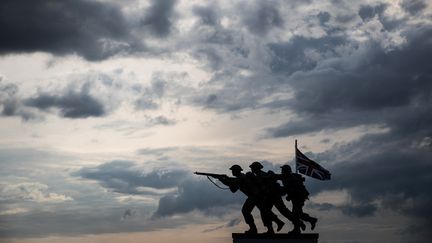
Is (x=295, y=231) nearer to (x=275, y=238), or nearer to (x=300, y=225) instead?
(x=300, y=225)

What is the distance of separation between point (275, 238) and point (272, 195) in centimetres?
191

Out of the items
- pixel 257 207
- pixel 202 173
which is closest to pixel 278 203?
pixel 257 207

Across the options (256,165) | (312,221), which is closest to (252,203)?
(256,165)

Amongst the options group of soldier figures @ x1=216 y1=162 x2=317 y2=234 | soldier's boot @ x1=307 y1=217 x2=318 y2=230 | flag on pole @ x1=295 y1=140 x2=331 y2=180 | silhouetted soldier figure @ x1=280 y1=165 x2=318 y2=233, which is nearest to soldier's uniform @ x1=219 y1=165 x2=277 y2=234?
group of soldier figures @ x1=216 y1=162 x2=317 y2=234

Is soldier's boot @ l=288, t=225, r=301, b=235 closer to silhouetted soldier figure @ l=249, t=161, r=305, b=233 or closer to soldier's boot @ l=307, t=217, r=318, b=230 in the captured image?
silhouetted soldier figure @ l=249, t=161, r=305, b=233

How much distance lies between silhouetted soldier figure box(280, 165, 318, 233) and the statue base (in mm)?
756

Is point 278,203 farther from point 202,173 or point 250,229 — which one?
point 202,173

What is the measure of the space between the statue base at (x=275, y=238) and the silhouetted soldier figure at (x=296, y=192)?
2.48 ft

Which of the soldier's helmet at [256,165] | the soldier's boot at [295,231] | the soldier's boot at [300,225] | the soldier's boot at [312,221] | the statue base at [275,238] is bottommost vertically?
the statue base at [275,238]

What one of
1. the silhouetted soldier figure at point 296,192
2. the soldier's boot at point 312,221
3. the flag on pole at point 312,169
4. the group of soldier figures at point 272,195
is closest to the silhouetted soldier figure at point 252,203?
the group of soldier figures at point 272,195

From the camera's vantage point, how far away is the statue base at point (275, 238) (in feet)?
109

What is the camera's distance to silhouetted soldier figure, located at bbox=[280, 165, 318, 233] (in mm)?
33844

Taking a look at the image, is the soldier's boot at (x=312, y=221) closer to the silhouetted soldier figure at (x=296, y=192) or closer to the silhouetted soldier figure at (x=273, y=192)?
the silhouetted soldier figure at (x=296, y=192)

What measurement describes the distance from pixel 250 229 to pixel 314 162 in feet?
14.2
